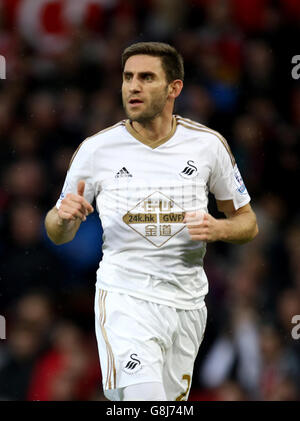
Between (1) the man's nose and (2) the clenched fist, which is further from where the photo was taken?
(1) the man's nose

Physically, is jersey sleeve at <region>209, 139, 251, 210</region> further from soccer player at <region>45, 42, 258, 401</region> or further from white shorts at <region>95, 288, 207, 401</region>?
white shorts at <region>95, 288, 207, 401</region>

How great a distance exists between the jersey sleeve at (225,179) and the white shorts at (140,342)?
0.71 meters

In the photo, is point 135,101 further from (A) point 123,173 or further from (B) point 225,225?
(B) point 225,225

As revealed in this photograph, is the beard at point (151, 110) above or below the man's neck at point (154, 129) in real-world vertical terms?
above

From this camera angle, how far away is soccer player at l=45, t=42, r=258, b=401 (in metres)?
4.09

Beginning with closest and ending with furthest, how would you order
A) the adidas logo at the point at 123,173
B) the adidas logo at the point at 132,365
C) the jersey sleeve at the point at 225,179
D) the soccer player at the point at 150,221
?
the adidas logo at the point at 132,365 → the soccer player at the point at 150,221 → the adidas logo at the point at 123,173 → the jersey sleeve at the point at 225,179

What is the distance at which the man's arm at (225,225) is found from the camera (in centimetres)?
388

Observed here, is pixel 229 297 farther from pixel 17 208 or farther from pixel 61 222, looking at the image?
pixel 61 222

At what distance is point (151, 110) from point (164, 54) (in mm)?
349

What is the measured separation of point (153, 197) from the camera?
426 centimetres
